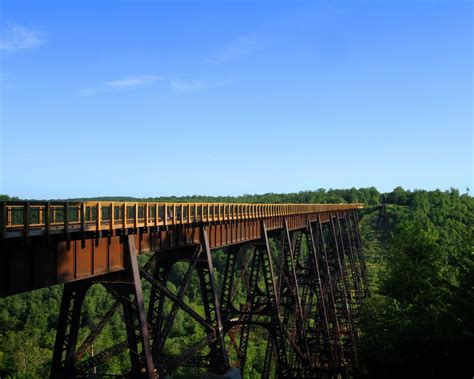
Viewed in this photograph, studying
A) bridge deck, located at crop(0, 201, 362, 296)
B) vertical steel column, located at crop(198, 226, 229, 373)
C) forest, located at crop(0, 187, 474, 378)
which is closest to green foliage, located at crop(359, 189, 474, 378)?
forest, located at crop(0, 187, 474, 378)

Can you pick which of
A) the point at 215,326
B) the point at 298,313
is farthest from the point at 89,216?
the point at 298,313

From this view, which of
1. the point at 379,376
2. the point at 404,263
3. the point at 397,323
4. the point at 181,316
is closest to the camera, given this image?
the point at 379,376

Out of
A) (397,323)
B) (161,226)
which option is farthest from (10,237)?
(397,323)

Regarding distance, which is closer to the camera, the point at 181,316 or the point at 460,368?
the point at 460,368

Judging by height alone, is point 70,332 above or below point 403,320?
above

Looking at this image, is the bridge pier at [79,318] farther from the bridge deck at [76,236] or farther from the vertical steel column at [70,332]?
the bridge deck at [76,236]

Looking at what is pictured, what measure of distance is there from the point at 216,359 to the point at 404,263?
1959 cm

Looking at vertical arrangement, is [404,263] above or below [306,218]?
below

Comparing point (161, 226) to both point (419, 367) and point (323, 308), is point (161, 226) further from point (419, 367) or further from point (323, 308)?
point (323, 308)

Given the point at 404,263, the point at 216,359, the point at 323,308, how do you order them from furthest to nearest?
the point at 404,263, the point at 323,308, the point at 216,359

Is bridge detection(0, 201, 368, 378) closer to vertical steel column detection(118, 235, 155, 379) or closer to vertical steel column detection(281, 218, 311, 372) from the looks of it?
vertical steel column detection(118, 235, 155, 379)

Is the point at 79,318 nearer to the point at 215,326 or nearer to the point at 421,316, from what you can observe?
the point at 215,326

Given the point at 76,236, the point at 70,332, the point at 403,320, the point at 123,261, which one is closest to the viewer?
the point at 76,236

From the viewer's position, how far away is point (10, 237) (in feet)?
29.2
